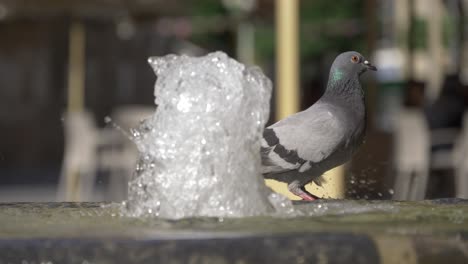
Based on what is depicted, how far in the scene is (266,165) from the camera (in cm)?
303

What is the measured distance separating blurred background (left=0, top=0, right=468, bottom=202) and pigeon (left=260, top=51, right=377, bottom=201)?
1.21 feet

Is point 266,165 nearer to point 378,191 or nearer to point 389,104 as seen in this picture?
point 378,191

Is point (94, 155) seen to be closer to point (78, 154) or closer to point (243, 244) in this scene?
point (78, 154)

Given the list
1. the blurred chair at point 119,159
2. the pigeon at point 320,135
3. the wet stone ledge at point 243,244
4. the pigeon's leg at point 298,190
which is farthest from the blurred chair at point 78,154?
the wet stone ledge at point 243,244

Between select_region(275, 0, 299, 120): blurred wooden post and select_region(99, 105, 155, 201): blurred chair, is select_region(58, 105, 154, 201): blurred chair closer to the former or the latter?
select_region(99, 105, 155, 201): blurred chair

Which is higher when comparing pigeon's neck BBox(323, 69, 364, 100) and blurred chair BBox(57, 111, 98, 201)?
pigeon's neck BBox(323, 69, 364, 100)

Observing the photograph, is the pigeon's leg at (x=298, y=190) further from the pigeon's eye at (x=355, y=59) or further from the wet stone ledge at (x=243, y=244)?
the wet stone ledge at (x=243, y=244)

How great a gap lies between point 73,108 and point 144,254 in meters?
11.9

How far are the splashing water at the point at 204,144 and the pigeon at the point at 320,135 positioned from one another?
252 mm

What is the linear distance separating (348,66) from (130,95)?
14.6 metres

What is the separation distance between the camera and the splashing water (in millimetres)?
2529

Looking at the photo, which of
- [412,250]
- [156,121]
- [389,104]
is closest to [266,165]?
[156,121]

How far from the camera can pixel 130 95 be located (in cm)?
1759

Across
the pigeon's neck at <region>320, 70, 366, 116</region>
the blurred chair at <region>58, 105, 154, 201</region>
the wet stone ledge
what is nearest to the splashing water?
the pigeon's neck at <region>320, 70, 366, 116</region>
